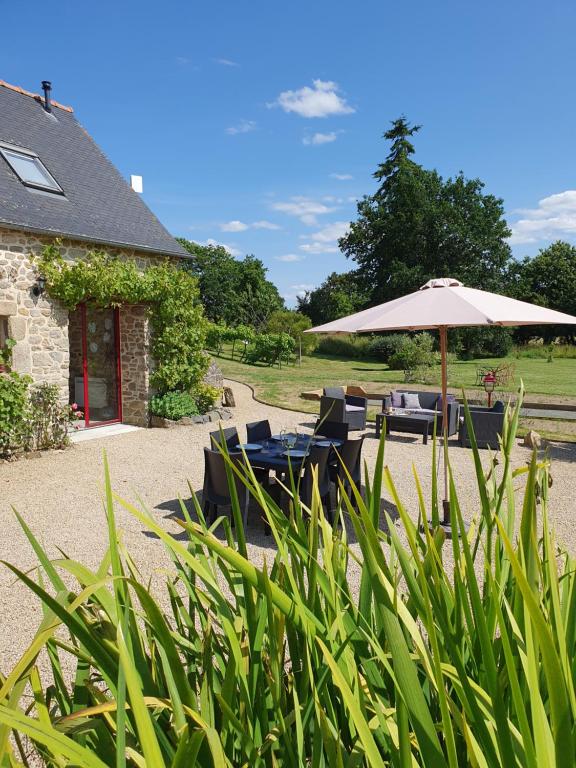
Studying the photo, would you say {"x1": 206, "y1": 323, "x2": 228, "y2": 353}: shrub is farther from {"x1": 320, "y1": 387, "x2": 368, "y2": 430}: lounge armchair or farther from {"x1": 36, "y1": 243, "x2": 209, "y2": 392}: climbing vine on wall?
{"x1": 320, "y1": 387, "x2": 368, "y2": 430}: lounge armchair

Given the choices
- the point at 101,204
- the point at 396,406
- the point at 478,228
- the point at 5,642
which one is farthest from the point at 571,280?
the point at 5,642

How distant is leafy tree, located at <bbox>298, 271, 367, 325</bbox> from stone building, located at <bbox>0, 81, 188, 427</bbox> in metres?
27.0

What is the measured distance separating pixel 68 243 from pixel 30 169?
1.88m

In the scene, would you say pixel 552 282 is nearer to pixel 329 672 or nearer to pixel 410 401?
pixel 410 401

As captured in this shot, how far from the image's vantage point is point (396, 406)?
446 inches

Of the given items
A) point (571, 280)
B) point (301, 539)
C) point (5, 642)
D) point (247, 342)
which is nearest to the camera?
point (301, 539)

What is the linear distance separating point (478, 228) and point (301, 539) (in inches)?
1442

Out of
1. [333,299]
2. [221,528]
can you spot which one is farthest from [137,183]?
[333,299]

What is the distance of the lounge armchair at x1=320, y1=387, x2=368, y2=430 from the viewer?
9.99 metres

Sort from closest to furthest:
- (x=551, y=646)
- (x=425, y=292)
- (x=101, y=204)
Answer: (x=551, y=646) → (x=425, y=292) → (x=101, y=204)

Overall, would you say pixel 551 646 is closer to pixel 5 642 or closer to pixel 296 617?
pixel 296 617

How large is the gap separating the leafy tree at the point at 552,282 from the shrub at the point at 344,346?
47.1ft

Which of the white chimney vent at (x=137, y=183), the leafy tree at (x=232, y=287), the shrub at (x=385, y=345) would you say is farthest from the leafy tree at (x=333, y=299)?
the white chimney vent at (x=137, y=183)

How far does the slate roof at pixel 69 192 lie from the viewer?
9.19m
